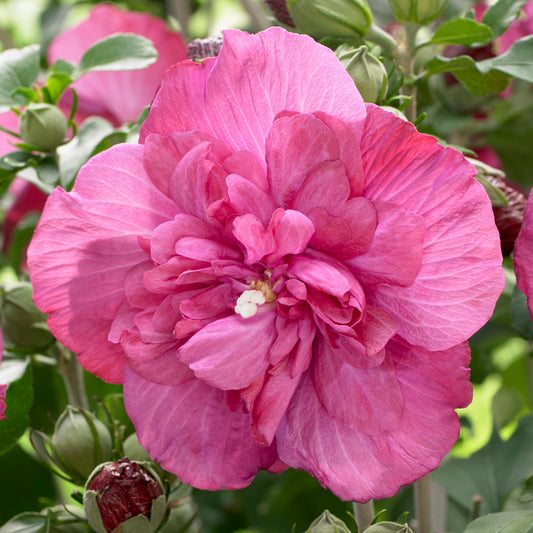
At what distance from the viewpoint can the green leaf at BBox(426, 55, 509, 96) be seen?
45cm

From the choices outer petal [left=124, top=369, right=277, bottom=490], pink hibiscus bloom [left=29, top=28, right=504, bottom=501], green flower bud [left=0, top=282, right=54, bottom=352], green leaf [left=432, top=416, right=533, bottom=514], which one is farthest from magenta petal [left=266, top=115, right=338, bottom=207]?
green leaf [left=432, top=416, right=533, bottom=514]

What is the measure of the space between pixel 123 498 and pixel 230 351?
11 cm

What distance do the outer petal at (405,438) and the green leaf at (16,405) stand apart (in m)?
0.20

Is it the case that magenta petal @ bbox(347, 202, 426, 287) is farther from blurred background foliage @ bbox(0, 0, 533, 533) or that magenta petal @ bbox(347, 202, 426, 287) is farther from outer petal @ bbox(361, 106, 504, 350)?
blurred background foliage @ bbox(0, 0, 533, 533)

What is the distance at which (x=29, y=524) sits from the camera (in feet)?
1.39

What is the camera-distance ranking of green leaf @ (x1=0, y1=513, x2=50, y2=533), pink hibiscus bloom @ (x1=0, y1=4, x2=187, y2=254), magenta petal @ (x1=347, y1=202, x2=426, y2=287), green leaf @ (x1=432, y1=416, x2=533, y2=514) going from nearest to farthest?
magenta petal @ (x1=347, y1=202, x2=426, y2=287)
green leaf @ (x1=0, y1=513, x2=50, y2=533)
green leaf @ (x1=432, y1=416, x2=533, y2=514)
pink hibiscus bloom @ (x1=0, y1=4, x2=187, y2=254)

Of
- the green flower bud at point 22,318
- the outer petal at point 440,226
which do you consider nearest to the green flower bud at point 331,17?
the outer petal at point 440,226

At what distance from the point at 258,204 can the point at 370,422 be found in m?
0.11

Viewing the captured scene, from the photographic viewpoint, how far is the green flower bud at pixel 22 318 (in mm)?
469

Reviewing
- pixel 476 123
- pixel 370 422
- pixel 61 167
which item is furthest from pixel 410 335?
pixel 476 123

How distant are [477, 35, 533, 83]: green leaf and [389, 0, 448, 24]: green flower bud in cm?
4

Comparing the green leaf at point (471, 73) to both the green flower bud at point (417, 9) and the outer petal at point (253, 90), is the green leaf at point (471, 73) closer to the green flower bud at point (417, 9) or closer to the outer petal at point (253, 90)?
the green flower bud at point (417, 9)

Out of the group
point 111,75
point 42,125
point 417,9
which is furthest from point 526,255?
point 111,75

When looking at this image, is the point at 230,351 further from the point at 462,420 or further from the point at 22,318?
the point at 462,420
